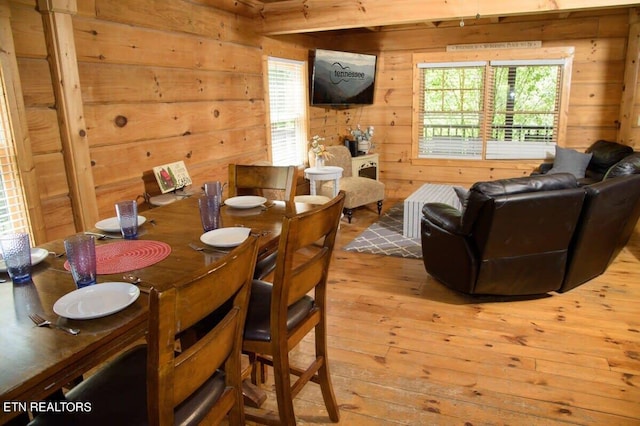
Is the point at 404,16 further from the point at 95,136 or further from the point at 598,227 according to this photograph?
the point at 95,136

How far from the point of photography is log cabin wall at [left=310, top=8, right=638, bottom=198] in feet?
18.2

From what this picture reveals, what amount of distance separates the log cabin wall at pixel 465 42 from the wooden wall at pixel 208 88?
0.05 feet

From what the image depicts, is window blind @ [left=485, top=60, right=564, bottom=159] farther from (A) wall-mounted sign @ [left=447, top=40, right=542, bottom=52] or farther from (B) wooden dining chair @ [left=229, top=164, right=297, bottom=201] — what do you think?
(B) wooden dining chair @ [left=229, top=164, right=297, bottom=201]

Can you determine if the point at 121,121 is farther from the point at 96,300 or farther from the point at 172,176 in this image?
the point at 96,300

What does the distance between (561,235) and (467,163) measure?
3635 millimetres

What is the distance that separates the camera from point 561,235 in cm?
298

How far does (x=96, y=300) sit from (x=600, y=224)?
315 cm

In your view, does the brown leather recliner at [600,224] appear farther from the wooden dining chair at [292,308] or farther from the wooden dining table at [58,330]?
the wooden dining table at [58,330]

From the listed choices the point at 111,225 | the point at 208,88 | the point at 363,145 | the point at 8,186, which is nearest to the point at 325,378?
the point at 111,225

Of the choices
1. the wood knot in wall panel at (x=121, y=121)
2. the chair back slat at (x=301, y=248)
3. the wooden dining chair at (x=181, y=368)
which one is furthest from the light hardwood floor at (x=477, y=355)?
the wood knot in wall panel at (x=121, y=121)

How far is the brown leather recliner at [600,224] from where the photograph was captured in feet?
9.66

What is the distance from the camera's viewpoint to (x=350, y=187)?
5.29 meters

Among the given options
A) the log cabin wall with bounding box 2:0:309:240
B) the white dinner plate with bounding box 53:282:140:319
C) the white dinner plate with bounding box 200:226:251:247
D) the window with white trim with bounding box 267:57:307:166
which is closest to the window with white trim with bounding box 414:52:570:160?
the window with white trim with bounding box 267:57:307:166

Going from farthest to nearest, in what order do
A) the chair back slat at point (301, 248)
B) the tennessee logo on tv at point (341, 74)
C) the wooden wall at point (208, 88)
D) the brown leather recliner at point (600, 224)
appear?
1. the tennessee logo on tv at point (341, 74)
2. the brown leather recliner at point (600, 224)
3. the wooden wall at point (208, 88)
4. the chair back slat at point (301, 248)
